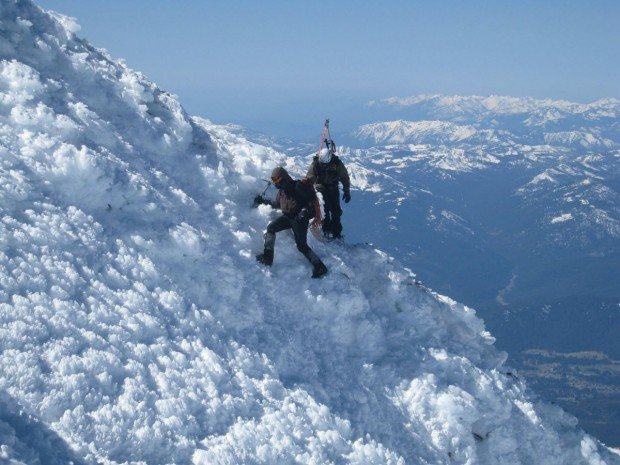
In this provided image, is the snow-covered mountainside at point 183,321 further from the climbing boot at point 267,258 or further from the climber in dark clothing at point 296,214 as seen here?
the climber in dark clothing at point 296,214

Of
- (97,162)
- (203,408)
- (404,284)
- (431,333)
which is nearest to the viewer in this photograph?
(203,408)

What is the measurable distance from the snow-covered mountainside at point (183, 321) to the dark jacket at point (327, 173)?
1786 millimetres

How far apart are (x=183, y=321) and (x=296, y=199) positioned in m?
5.02

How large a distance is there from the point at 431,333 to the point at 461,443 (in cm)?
337

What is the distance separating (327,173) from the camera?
52.5 feet

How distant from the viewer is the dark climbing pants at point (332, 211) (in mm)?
16406

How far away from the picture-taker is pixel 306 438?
9.47m

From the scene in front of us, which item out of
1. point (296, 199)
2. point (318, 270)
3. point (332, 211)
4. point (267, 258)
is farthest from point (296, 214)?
point (332, 211)

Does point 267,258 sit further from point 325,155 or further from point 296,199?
point 325,155

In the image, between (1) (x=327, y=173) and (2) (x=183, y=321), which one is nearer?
(2) (x=183, y=321)

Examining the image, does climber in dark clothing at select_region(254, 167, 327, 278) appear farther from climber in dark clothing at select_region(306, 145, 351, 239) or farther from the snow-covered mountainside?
climber in dark clothing at select_region(306, 145, 351, 239)

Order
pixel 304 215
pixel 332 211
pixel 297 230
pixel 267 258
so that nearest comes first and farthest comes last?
pixel 267 258
pixel 297 230
pixel 304 215
pixel 332 211

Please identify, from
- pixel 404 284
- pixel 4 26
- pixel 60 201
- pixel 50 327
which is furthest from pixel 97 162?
pixel 404 284

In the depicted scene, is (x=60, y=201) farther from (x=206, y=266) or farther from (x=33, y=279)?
(x=206, y=266)
